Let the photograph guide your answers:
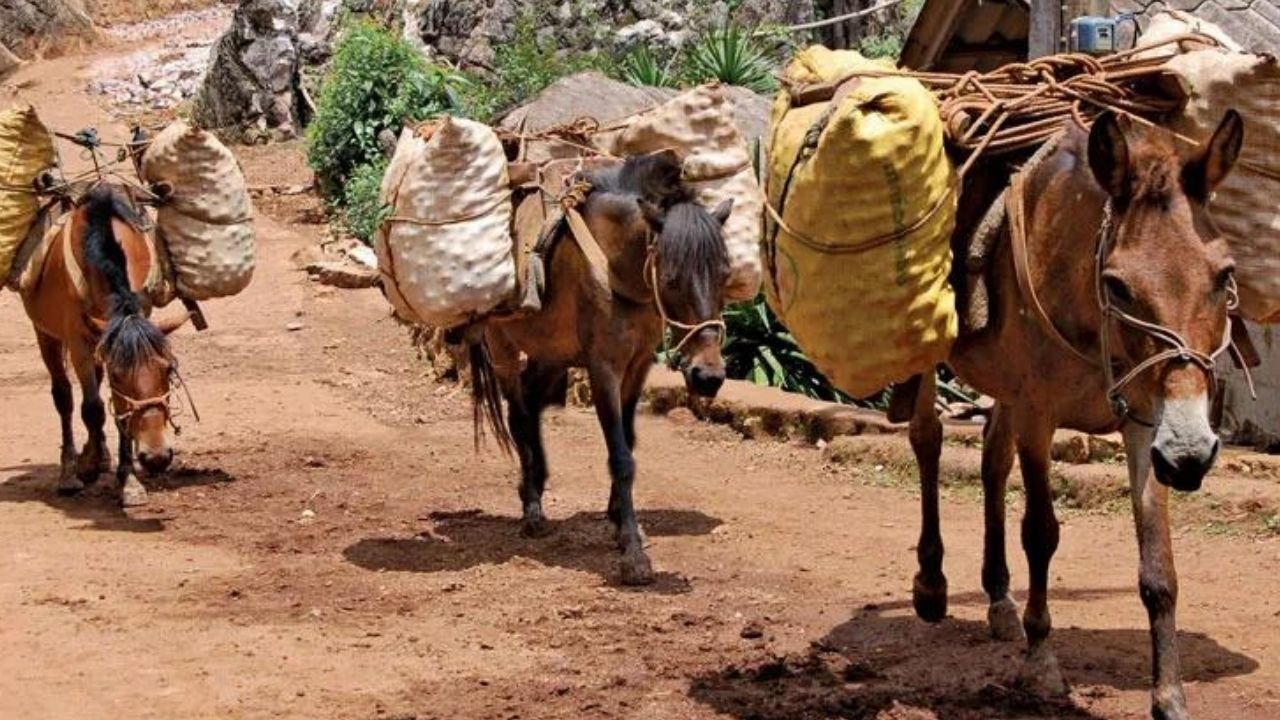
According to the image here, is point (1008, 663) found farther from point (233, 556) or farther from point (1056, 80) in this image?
point (233, 556)

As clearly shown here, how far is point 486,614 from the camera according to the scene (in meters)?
8.41

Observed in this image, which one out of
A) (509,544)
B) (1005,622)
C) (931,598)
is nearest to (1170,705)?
(1005,622)

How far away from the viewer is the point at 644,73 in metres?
19.6

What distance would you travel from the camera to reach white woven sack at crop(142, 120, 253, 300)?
38.0ft

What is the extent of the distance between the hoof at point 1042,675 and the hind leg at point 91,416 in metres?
6.99

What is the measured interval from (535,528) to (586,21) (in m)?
15.6

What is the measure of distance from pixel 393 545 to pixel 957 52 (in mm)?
6463

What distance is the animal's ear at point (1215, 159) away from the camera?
5.44 metres

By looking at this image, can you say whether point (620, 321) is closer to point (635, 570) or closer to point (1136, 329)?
point (635, 570)

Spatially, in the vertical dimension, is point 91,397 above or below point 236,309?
above

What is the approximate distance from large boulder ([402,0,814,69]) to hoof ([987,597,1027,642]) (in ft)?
56.4

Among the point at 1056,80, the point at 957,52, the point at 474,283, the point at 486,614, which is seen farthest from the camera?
the point at 957,52

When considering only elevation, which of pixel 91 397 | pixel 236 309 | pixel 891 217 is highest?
pixel 891 217

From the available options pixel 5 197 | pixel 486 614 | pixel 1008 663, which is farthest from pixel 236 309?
pixel 1008 663
